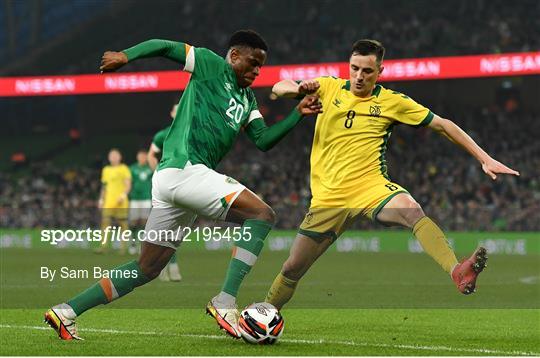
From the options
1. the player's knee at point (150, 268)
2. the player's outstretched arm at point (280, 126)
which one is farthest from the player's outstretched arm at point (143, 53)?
the player's knee at point (150, 268)

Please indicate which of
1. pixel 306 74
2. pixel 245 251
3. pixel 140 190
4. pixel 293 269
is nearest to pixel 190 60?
pixel 245 251

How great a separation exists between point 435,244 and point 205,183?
71.9 inches

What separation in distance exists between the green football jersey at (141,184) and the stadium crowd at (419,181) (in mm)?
6937

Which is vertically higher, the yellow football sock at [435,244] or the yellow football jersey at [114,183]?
the yellow football sock at [435,244]

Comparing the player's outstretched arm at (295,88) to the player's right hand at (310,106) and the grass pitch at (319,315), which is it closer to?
the player's right hand at (310,106)

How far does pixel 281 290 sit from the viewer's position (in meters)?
8.38

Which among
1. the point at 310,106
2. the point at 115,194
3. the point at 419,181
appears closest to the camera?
the point at 310,106

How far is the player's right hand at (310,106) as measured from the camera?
7398 mm

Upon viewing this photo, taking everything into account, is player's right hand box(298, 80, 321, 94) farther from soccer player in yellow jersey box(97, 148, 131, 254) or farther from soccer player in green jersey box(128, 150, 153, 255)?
soccer player in yellow jersey box(97, 148, 131, 254)

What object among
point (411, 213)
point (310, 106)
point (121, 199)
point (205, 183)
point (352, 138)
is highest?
point (310, 106)

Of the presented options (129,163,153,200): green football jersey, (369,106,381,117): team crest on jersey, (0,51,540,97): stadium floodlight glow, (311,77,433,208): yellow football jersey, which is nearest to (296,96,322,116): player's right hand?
(311,77,433,208): yellow football jersey

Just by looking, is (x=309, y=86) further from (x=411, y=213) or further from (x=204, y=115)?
(x=411, y=213)

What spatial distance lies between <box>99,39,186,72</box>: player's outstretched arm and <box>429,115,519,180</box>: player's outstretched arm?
2.15 meters

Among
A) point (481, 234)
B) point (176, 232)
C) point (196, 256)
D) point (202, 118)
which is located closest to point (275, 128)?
point (202, 118)
